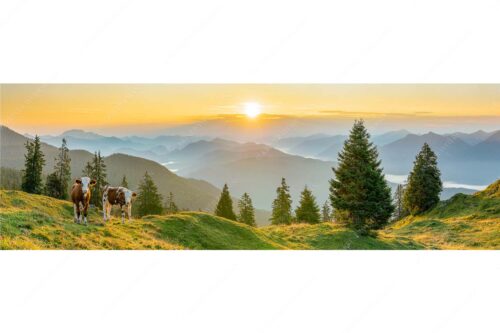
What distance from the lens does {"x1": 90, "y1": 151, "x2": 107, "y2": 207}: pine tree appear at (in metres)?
17.8

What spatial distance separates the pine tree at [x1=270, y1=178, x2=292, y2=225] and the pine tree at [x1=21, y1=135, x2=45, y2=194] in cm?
927

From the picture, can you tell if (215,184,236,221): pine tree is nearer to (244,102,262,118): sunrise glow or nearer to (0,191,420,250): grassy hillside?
(0,191,420,250): grassy hillside

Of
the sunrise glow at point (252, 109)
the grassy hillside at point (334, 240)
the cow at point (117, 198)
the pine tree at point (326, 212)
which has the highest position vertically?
the sunrise glow at point (252, 109)

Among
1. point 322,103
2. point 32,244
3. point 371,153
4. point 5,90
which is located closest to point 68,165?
point 5,90

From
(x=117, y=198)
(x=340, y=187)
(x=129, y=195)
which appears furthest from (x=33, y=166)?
(x=340, y=187)

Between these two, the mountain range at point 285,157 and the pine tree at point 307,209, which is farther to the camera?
the pine tree at point 307,209

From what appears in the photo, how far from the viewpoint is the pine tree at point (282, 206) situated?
65.3ft

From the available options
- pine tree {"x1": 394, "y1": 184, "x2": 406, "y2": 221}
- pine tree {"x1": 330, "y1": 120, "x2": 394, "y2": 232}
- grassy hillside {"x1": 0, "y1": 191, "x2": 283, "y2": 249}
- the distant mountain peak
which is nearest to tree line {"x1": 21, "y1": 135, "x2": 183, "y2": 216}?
the distant mountain peak

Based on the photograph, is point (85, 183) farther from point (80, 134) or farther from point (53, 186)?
point (53, 186)

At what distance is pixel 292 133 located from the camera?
1978 cm

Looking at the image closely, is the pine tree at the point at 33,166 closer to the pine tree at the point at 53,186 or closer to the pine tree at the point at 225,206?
the pine tree at the point at 53,186

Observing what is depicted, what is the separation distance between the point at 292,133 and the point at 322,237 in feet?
14.0

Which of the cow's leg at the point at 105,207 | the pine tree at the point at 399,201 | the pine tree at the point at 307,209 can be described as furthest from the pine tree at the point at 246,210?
the pine tree at the point at 399,201

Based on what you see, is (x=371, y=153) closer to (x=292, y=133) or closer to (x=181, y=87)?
(x=292, y=133)
